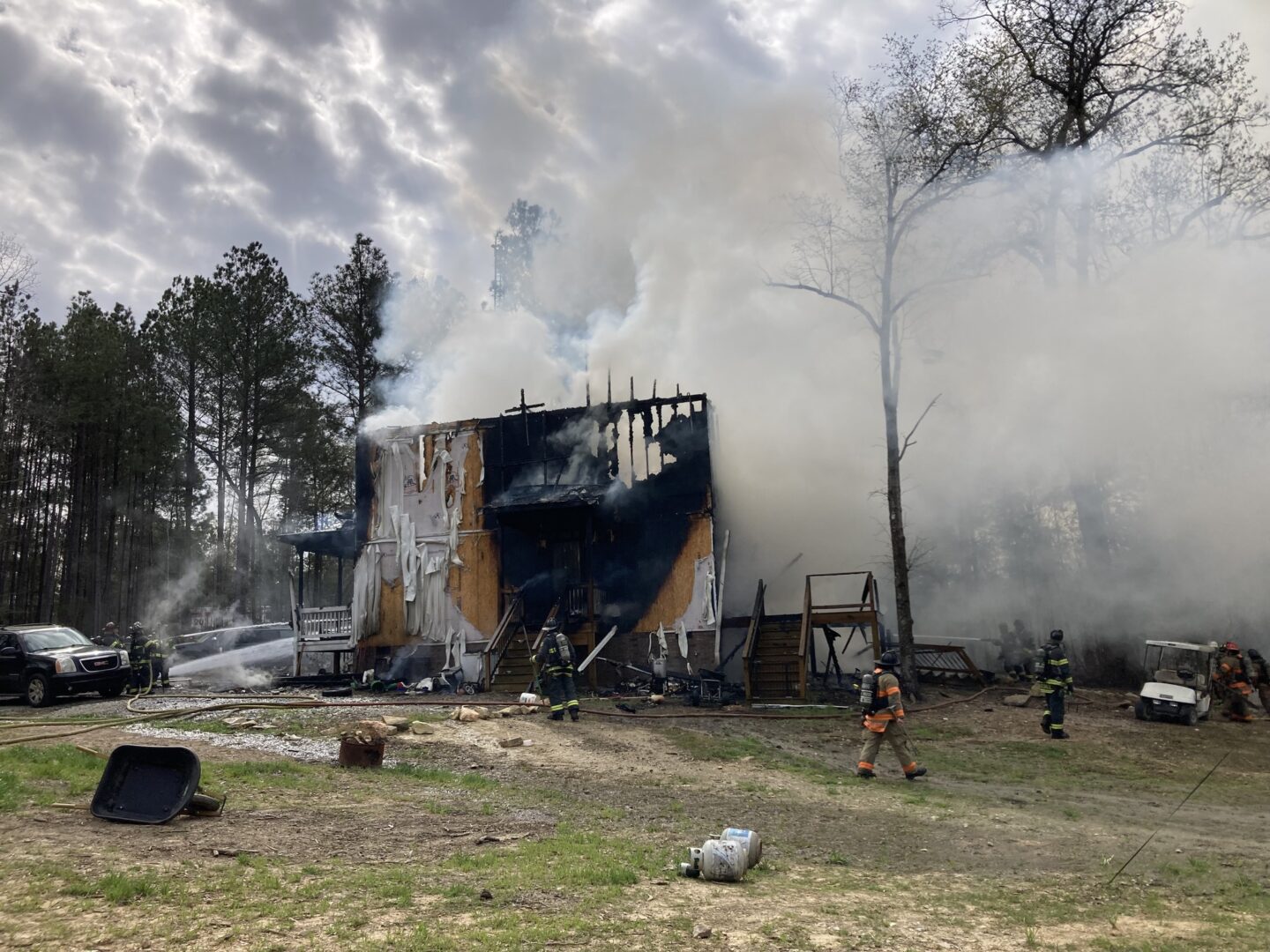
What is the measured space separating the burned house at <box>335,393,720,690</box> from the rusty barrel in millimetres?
8961

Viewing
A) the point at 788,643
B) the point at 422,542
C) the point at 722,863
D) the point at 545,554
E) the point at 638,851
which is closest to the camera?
the point at 722,863

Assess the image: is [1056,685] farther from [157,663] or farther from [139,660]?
[157,663]

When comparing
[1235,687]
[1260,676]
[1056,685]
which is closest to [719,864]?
[1056,685]

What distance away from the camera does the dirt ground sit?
488 centimetres

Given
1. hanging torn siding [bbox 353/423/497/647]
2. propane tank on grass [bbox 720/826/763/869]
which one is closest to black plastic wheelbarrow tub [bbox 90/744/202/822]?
propane tank on grass [bbox 720/826/763/869]

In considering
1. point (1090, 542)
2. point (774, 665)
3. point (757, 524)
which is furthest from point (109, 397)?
point (1090, 542)

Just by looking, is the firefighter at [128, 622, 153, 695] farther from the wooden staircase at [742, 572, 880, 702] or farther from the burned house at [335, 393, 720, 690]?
the wooden staircase at [742, 572, 880, 702]

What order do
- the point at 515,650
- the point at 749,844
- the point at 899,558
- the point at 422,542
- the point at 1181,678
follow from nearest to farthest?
the point at 749,844 → the point at 1181,678 → the point at 899,558 → the point at 515,650 → the point at 422,542

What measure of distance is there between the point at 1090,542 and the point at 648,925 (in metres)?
20.8

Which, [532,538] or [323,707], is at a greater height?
[532,538]

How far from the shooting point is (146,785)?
22.8 ft

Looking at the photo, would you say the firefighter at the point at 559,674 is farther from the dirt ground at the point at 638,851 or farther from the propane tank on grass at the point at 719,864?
the propane tank on grass at the point at 719,864

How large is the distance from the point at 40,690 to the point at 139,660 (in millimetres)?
2418

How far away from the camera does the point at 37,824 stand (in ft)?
21.1
